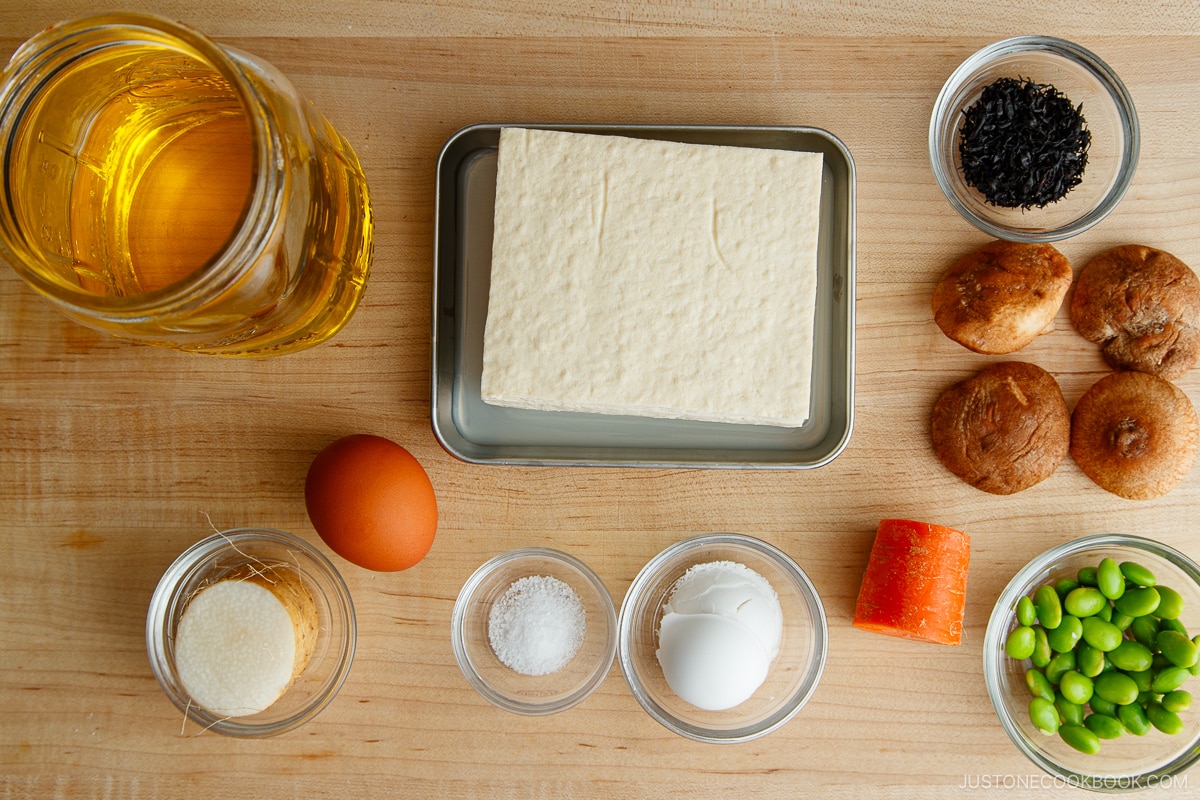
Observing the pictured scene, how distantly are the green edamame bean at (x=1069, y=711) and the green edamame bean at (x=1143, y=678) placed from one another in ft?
0.24

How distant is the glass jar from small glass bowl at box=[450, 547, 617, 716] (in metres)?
0.37

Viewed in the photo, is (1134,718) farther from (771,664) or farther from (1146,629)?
(771,664)

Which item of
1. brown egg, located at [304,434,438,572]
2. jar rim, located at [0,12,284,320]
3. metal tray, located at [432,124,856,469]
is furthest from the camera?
metal tray, located at [432,124,856,469]

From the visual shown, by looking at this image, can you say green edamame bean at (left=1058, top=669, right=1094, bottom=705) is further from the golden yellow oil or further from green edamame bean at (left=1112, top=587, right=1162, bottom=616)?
the golden yellow oil

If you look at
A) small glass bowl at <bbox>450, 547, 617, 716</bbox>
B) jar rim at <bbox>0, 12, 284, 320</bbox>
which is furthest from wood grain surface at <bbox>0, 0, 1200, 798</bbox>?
jar rim at <bbox>0, 12, 284, 320</bbox>

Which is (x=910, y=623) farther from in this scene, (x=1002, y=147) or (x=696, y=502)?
(x=1002, y=147)

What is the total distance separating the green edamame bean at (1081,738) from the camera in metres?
0.98

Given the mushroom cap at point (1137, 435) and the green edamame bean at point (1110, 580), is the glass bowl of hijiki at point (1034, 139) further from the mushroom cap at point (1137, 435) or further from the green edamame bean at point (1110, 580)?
the green edamame bean at point (1110, 580)

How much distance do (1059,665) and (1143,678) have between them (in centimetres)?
11

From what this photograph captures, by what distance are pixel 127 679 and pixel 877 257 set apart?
3.64 ft

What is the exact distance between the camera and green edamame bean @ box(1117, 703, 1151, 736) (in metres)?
0.99

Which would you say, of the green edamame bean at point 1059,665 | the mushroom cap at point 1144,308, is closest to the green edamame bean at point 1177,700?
the green edamame bean at point 1059,665

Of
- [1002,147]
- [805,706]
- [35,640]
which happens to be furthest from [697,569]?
[35,640]

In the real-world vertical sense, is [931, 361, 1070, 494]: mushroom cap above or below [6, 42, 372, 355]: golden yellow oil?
below
